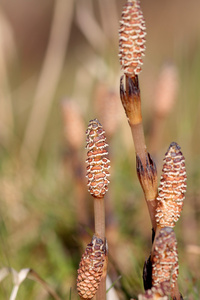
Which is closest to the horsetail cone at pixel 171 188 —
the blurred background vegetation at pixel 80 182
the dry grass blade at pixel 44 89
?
the blurred background vegetation at pixel 80 182

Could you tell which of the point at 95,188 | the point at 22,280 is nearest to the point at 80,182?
the point at 22,280

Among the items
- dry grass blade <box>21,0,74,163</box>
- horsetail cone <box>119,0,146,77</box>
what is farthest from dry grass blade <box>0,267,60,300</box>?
dry grass blade <box>21,0,74,163</box>

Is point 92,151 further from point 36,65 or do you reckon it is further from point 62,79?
point 36,65

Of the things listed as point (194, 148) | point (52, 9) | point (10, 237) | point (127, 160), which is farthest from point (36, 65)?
point (10, 237)

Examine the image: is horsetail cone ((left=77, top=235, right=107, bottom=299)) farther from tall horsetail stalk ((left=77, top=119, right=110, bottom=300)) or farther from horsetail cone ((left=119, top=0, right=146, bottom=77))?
horsetail cone ((left=119, top=0, right=146, bottom=77))

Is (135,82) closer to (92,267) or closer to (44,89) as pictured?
(92,267)
